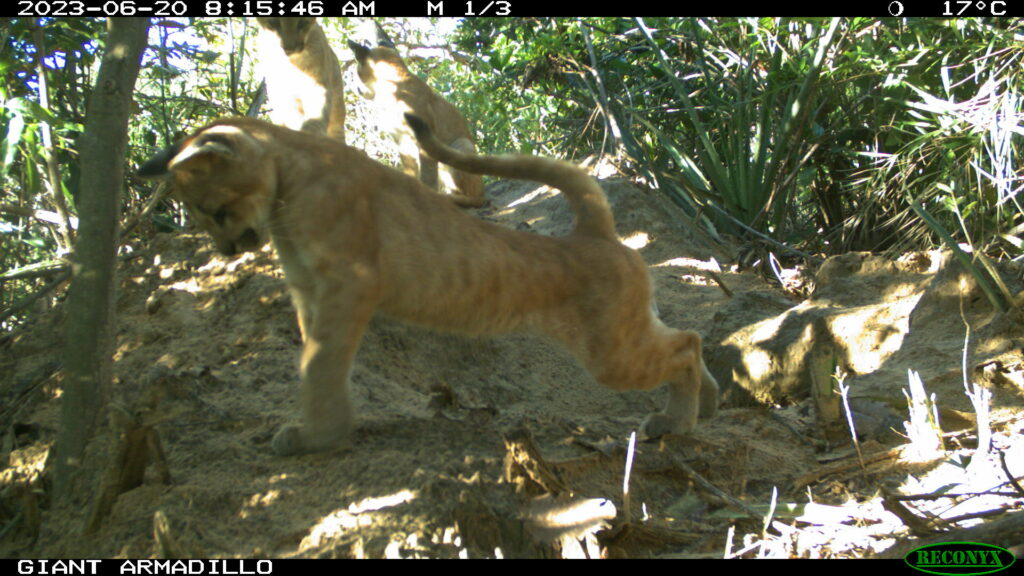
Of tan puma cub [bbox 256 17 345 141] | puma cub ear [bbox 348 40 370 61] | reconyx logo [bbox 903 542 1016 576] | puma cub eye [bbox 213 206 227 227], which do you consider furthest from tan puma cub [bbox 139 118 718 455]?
puma cub ear [bbox 348 40 370 61]

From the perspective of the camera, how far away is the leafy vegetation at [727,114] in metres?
5.83

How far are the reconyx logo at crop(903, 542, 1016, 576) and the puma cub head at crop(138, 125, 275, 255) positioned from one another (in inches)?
128

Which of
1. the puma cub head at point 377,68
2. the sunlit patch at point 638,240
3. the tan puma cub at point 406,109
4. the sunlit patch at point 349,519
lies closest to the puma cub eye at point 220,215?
the sunlit patch at point 349,519

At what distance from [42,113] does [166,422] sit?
1.61 meters

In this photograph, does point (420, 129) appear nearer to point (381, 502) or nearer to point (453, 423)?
point (453, 423)

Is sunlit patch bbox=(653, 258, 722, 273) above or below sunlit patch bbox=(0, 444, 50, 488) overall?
above

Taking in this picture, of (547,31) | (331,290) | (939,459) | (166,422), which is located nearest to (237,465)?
(166,422)

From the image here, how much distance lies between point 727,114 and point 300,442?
704 cm

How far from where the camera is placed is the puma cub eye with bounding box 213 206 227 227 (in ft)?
13.4

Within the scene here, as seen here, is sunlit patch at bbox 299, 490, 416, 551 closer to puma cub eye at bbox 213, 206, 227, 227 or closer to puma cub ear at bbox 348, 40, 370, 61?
puma cub eye at bbox 213, 206, 227, 227

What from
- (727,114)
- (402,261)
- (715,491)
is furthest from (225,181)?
(727,114)

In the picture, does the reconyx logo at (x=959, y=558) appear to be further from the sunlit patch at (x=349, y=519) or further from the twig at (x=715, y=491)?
the sunlit patch at (x=349, y=519)

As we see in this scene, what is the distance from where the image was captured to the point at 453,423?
170 inches

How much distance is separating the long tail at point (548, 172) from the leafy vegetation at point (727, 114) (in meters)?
1.95
